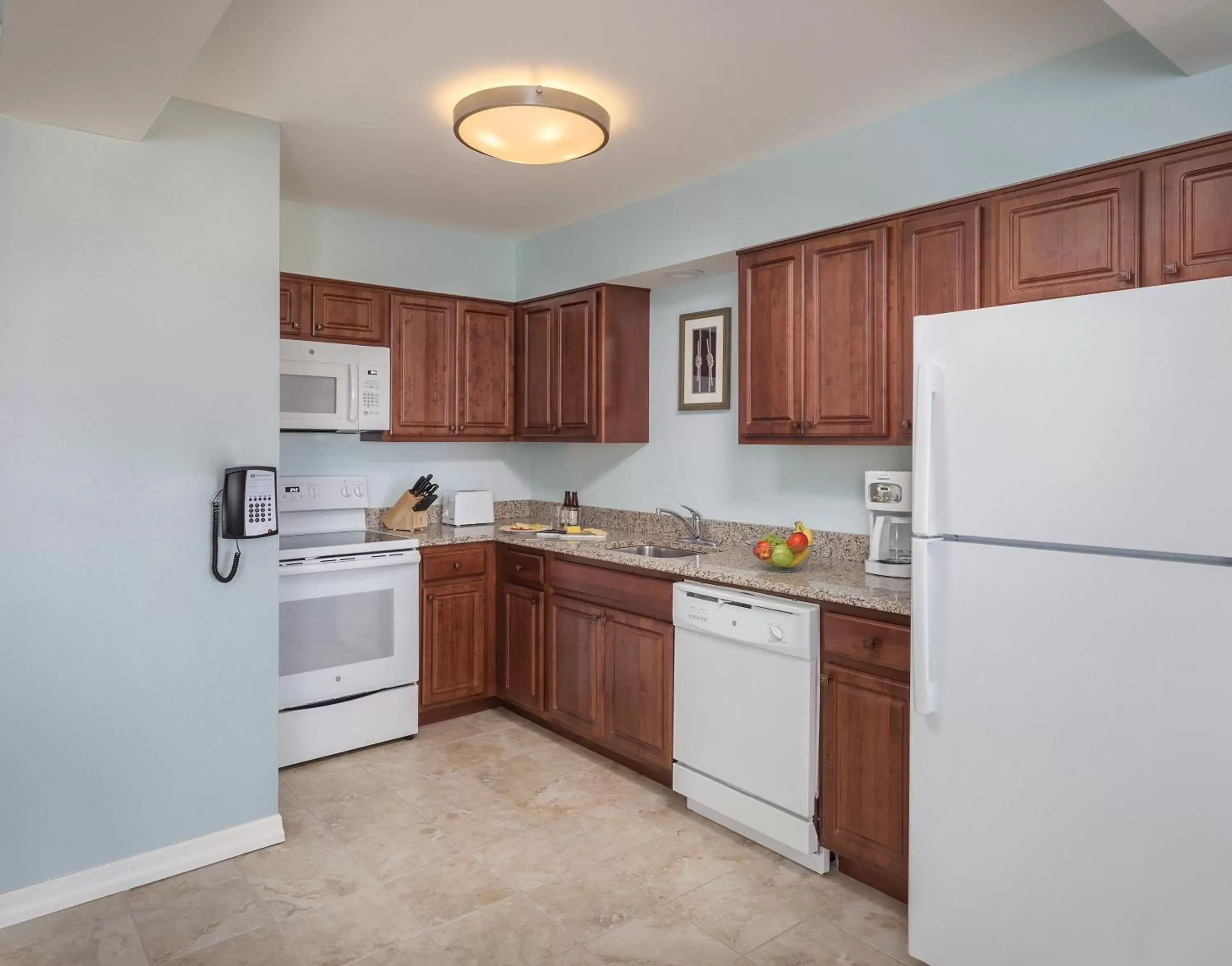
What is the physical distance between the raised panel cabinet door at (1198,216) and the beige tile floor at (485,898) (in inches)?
78.2

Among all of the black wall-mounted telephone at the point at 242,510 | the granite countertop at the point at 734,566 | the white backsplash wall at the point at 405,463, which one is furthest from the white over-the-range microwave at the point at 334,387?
the black wall-mounted telephone at the point at 242,510

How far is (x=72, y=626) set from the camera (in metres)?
2.51

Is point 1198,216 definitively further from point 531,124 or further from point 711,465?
point 711,465

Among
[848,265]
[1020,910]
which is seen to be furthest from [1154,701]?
[848,265]

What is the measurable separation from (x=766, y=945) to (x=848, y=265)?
86.6 inches

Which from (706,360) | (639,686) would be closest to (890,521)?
(639,686)

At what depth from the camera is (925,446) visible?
81.4 inches

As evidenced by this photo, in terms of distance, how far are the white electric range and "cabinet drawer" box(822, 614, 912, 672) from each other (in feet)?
6.67

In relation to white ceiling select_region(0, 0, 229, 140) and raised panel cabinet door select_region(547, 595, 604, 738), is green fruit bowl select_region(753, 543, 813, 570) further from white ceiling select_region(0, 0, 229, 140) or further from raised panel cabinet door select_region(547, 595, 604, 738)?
white ceiling select_region(0, 0, 229, 140)

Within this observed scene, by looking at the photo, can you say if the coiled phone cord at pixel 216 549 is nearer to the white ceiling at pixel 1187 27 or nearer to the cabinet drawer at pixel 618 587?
the cabinet drawer at pixel 618 587

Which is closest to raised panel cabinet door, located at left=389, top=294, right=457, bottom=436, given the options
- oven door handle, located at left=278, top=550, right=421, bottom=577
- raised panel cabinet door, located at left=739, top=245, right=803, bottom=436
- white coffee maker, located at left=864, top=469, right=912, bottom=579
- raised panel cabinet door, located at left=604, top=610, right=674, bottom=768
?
oven door handle, located at left=278, top=550, right=421, bottom=577

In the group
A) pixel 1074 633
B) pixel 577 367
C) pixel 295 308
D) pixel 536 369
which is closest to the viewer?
pixel 1074 633

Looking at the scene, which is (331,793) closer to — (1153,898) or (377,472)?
(377,472)

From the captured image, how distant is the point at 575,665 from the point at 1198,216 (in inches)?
109
